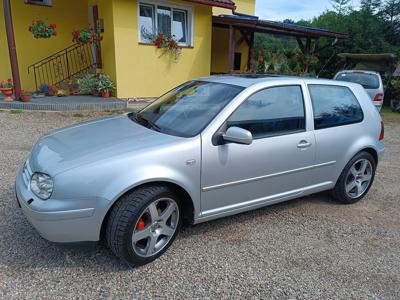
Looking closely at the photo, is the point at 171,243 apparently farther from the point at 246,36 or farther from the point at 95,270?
the point at 246,36

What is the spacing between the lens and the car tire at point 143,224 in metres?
2.53

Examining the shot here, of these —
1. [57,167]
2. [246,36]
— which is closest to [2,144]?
[57,167]

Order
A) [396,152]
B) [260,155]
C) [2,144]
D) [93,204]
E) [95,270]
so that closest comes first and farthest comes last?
[93,204] → [95,270] → [260,155] → [2,144] → [396,152]

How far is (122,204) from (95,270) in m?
0.60

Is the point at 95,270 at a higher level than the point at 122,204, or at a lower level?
lower

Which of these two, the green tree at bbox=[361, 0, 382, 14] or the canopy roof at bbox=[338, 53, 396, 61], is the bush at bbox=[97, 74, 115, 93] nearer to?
the canopy roof at bbox=[338, 53, 396, 61]

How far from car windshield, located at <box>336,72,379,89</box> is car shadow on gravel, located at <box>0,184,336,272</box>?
864 cm

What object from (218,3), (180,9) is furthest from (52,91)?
(218,3)

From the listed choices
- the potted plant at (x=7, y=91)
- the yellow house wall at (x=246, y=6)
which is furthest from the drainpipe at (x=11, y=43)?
the yellow house wall at (x=246, y=6)

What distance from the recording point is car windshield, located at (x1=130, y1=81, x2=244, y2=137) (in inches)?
120

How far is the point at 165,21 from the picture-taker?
995 centimetres

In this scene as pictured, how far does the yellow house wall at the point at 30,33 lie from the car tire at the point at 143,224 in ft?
30.8

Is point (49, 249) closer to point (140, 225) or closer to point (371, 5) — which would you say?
point (140, 225)

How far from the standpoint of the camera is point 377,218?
3785 millimetres
